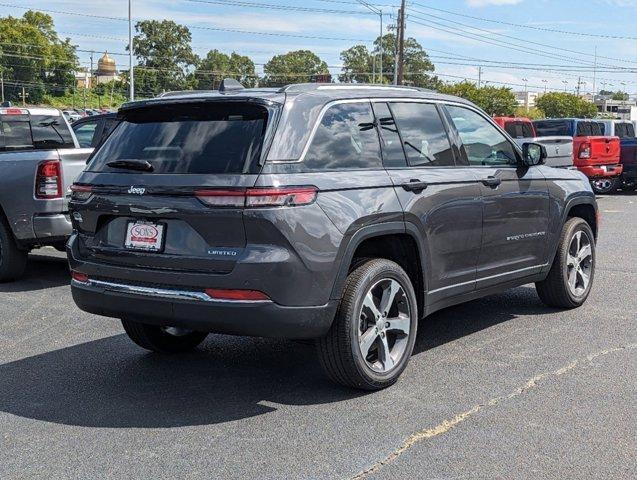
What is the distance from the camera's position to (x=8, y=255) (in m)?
8.73

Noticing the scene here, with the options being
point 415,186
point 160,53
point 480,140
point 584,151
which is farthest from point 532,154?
point 160,53

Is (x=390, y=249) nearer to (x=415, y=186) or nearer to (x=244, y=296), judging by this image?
(x=415, y=186)

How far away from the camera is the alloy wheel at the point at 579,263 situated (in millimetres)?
7219

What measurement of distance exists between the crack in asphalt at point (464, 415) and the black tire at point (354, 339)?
1.96 feet

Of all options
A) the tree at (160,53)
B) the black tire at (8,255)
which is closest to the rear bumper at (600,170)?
the black tire at (8,255)

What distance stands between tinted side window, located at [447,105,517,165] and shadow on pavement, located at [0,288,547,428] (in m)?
1.37

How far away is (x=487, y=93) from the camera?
9731 cm

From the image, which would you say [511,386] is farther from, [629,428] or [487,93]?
[487,93]

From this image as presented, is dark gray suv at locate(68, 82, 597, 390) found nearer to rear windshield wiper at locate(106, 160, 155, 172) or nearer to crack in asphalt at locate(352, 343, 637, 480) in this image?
rear windshield wiper at locate(106, 160, 155, 172)

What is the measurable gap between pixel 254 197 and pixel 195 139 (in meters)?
0.63

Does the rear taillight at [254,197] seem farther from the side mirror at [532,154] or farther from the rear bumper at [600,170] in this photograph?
the rear bumper at [600,170]

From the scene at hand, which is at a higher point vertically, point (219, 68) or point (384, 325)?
point (219, 68)

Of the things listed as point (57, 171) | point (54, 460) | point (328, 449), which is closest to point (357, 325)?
point (328, 449)

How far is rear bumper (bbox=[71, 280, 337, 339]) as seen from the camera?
4.48m
